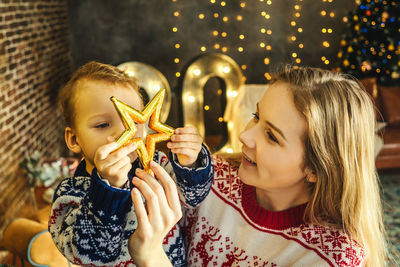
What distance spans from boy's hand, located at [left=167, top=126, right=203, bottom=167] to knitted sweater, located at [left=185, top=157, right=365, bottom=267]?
0.31 meters

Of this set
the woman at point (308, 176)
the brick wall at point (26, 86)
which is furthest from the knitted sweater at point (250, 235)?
the brick wall at point (26, 86)

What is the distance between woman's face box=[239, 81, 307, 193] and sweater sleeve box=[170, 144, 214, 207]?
0.13m

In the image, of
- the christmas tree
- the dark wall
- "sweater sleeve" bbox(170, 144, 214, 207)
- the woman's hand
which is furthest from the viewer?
the dark wall

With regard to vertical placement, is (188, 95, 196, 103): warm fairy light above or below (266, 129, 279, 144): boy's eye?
below

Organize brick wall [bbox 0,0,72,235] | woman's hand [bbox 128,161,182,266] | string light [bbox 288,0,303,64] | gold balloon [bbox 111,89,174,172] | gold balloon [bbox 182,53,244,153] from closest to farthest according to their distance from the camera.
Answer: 1. woman's hand [bbox 128,161,182,266]
2. gold balloon [bbox 111,89,174,172]
3. brick wall [bbox 0,0,72,235]
4. gold balloon [bbox 182,53,244,153]
5. string light [bbox 288,0,303,64]

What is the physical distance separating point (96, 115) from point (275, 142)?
566mm

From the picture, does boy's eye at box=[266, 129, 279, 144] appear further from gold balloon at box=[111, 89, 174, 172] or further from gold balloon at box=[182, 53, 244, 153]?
gold balloon at box=[182, 53, 244, 153]

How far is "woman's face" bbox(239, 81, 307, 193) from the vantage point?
Answer: 1.16 meters

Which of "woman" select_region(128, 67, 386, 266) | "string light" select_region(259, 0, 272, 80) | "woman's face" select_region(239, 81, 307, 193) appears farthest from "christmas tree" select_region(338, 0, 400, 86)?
"woman's face" select_region(239, 81, 307, 193)

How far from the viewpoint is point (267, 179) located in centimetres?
121

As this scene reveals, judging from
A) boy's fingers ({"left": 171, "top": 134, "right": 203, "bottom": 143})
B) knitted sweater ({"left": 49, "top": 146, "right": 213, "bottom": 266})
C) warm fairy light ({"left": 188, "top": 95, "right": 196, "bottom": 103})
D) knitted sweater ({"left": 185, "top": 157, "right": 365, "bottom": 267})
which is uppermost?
boy's fingers ({"left": 171, "top": 134, "right": 203, "bottom": 143})

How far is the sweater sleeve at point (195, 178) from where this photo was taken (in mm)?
1128

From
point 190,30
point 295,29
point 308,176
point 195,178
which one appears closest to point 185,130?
point 195,178

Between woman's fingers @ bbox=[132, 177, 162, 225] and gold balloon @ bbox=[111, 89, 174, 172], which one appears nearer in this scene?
woman's fingers @ bbox=[132, 177, 162, 225]
